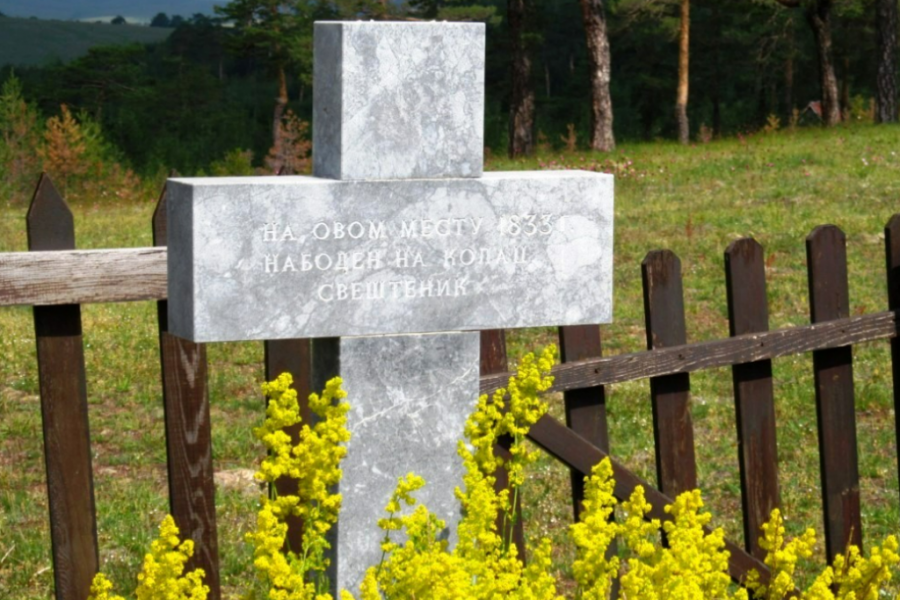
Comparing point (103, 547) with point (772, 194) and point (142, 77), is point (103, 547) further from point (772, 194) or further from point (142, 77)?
point (142, 77)

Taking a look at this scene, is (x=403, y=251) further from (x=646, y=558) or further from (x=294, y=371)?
(x=646, y=558)

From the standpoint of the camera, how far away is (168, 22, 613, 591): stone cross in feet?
9.91

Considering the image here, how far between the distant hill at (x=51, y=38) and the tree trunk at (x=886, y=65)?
107146mm

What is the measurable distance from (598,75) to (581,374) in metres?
21.7

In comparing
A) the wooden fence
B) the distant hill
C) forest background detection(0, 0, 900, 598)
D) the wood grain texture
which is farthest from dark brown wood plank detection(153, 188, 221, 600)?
the distant hill

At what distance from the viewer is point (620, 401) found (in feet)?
23.6

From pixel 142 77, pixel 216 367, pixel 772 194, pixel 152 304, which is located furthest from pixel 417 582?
pixel 142 77

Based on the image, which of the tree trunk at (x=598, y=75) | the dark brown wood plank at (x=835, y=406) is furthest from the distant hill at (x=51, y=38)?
the dark brown wood plank at (x=835, y=406)

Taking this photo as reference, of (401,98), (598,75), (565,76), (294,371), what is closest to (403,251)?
(401,98)

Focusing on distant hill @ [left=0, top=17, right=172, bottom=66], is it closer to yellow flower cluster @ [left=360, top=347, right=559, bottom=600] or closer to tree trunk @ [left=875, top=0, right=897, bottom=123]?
tree trunk @ [left=875, top=0, right=897, bottom=123]

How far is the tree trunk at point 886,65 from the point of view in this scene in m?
26.8

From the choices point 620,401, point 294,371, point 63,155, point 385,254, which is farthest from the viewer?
point 63,155

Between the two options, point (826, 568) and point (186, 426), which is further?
point (186, 426)

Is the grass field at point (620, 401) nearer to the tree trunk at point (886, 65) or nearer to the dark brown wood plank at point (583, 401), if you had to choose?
the dark brown wood plank at point (583, 401)
